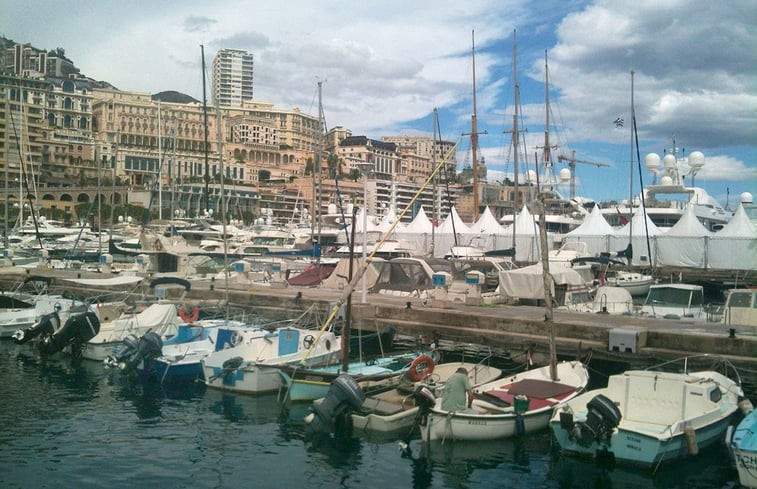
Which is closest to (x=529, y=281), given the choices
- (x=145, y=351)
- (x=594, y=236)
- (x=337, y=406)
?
(x=337, y=406)

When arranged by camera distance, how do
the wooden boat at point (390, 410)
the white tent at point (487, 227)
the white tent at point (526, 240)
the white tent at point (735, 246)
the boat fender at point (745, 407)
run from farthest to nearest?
the white tent at point (487, 227) < the white tent at point (526, 240) < the white tent at point (735, 246) < the wooden boat at point (390, 410) < the boat fender at point (745, 407)

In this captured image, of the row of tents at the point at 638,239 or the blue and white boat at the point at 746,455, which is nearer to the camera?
the blue and white boat at the point at 746,455

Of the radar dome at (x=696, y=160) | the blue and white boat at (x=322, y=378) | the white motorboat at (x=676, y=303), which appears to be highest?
the radar dome at (x=696, y=160)

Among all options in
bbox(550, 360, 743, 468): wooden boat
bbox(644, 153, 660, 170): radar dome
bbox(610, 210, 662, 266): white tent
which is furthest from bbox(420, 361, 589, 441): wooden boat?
bbox(644, 153, 660, 170): radar dome

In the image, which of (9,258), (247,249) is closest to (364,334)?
(247,249)

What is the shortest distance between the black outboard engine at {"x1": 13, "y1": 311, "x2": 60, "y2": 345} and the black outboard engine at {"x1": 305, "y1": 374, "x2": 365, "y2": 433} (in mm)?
14415

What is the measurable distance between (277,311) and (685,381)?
60.8 feet

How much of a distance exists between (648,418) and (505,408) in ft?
10.1

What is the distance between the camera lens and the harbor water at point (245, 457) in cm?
1334

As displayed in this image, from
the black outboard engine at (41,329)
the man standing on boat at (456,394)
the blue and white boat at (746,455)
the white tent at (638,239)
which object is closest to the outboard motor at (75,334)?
the black outboard engine at (41,329)

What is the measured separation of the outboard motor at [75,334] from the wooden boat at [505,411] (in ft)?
48.1

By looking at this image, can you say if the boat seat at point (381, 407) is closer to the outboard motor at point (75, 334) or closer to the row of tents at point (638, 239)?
the outboard motor at point (75, 334)

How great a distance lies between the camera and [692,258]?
50812 mm

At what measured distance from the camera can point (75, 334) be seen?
2452 centimetres
